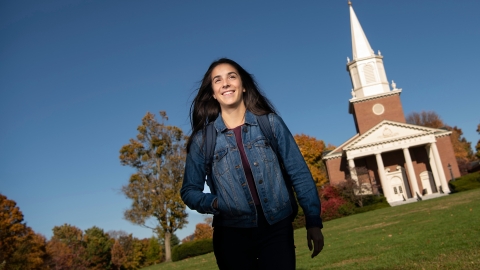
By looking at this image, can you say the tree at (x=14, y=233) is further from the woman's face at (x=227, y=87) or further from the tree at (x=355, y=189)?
the woman's face at (x=227, y=87)

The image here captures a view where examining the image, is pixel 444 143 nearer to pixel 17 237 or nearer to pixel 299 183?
pixel 17 237

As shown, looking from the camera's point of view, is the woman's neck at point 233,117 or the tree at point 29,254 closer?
the woman's neck at point 233,117

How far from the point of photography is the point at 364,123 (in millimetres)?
50969

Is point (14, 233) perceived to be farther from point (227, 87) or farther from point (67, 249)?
point (227, 87)

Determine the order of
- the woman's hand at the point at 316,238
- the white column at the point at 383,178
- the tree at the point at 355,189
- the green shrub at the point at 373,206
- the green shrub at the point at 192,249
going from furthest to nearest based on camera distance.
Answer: the white column at the point at 383,178 → the tree at the point at 355,189 → the green shrub at the point at 373,206 → the green shrub at the point at 192,249 → the woman's hand at the point at 316,238

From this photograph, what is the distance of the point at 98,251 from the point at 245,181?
63.5 metres

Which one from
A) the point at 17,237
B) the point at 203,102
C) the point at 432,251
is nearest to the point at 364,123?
the point at 17,237

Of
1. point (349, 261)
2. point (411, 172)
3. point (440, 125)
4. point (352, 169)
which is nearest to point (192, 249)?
point (349, 261)

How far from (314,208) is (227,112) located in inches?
41.0

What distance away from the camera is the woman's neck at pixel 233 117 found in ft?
11.2

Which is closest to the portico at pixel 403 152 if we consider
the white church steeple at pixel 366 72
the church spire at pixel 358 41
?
the white church steeple at pixel 366 72

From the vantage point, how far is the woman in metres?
3.00

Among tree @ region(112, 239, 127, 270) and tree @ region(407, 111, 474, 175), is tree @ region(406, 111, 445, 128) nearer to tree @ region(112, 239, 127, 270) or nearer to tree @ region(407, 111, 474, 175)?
tree @ region(407, 111, 474, 175)

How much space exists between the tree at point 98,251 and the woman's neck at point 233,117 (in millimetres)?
58424
